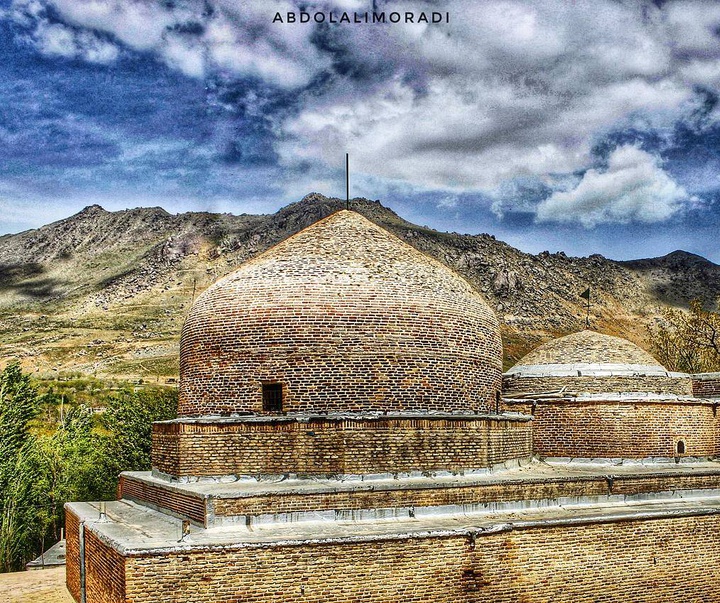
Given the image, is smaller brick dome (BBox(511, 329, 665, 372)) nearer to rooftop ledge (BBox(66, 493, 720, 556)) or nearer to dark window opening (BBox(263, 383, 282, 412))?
rooftop ledge (BBox(66, 493, 720, 556))

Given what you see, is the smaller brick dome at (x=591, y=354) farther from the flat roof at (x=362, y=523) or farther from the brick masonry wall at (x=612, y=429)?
the flat roof at (x=362, y=523)

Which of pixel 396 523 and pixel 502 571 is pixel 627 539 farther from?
pixel 396 523

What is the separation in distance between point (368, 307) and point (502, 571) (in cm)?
516

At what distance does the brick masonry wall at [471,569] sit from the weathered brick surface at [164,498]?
1.28 m

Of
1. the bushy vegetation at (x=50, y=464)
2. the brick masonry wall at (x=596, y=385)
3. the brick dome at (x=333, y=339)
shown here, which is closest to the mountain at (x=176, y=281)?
the bushy vegetation at (x=50, y=464)

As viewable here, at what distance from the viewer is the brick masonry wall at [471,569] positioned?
9.55m

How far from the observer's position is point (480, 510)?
1212 cm

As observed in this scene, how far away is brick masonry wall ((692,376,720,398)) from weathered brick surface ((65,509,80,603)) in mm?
15759

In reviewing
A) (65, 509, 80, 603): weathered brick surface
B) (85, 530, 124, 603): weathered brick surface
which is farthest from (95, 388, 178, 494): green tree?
(85, 530, 124, 603): weathered brick surface

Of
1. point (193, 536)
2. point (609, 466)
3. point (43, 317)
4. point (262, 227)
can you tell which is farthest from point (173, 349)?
point (193, 536)

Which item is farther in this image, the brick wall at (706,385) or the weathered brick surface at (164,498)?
the brick wall at (706,385)

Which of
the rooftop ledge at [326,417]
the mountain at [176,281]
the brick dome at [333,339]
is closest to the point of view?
the rooftop ledge at [326,417]

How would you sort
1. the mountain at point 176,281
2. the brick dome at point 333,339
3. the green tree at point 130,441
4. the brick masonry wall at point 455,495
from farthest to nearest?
the mountain at point 176,281
the green tree at point 130,441
the brick dome at point 333,339
the brick masonry wall at point 455,495

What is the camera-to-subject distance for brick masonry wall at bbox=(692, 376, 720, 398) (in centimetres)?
2041
